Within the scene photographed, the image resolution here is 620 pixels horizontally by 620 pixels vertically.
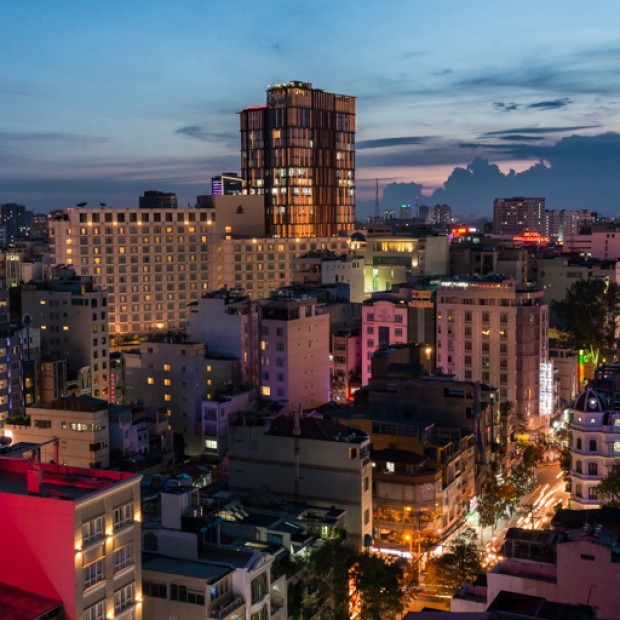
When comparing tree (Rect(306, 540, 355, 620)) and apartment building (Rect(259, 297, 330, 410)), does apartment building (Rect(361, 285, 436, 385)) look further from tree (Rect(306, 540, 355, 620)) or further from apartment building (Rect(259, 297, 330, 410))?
tree (Rect(306, 540, 355, 620))

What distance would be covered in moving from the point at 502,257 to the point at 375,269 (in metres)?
9.60

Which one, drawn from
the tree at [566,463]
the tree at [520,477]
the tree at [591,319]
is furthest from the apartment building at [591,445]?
the tree at [591,319]

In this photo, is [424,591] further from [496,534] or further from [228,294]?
[228,294]

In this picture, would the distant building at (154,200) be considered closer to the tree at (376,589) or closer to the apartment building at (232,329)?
the apartment building at (232,329)

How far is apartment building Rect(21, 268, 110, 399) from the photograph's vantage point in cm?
5147

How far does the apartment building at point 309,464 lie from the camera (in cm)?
2766

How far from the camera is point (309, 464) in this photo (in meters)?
28.3

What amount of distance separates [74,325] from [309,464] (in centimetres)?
2754

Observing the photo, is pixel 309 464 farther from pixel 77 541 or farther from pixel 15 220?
pixel 15 220

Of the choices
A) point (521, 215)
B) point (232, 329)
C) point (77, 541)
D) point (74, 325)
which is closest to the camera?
point (77, 541)

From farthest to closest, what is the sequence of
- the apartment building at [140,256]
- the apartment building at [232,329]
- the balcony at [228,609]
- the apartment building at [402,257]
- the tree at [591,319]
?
the apartment building at [140,256] < the apartment building at [402,257] < the tree at [591,319] < the apartment building at [232,329] < the balcony at [228,609]

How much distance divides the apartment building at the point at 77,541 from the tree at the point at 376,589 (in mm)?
6090

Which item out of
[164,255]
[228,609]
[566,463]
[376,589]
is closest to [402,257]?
[164,255]

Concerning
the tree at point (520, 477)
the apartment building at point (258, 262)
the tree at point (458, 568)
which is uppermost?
the apartment building at point (258, 262)
